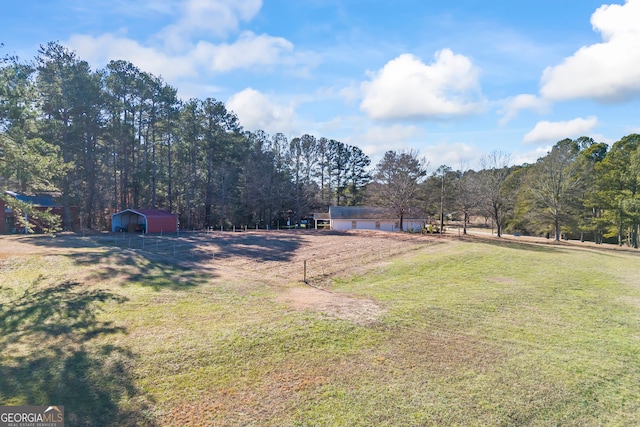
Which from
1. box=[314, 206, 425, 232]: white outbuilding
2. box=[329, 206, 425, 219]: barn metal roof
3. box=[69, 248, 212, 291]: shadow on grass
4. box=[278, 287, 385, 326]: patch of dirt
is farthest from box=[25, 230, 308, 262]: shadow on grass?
box=[329, 206, 425, 219]: barn metal roof

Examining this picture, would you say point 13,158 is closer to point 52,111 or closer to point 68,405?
point 68,405

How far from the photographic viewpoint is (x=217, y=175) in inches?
1865

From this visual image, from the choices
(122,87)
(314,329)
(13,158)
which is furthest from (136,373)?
(122,87)

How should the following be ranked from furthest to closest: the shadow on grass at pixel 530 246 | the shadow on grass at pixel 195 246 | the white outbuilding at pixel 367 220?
the white outbuilding at pixel 367 220 < the shadow on grass at pixel 530 246 < the shadow on grass at pixel 195 246

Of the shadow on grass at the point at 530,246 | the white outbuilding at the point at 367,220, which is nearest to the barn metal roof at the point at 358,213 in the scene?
the white outbuilding at the point at 367,220

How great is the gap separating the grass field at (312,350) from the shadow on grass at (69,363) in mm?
35

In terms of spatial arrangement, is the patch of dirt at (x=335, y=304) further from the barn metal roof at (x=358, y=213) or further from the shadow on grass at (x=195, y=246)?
the barn metal roof at (x=358, y=213)

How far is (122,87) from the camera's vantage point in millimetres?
38312

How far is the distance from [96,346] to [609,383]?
11125 mm

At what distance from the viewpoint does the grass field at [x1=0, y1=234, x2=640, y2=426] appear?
5.84m

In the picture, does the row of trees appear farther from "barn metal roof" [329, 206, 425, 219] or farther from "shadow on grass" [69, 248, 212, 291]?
"shadow on grass" [69, 248, 212, 291]

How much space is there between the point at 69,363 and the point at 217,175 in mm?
41820

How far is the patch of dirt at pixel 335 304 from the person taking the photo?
10.2 metres

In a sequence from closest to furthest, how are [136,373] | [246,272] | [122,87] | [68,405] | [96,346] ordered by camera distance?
1. [68,405]
2. [136,373]
3. [96,346]
4. [246,272]
5. [122,87]
